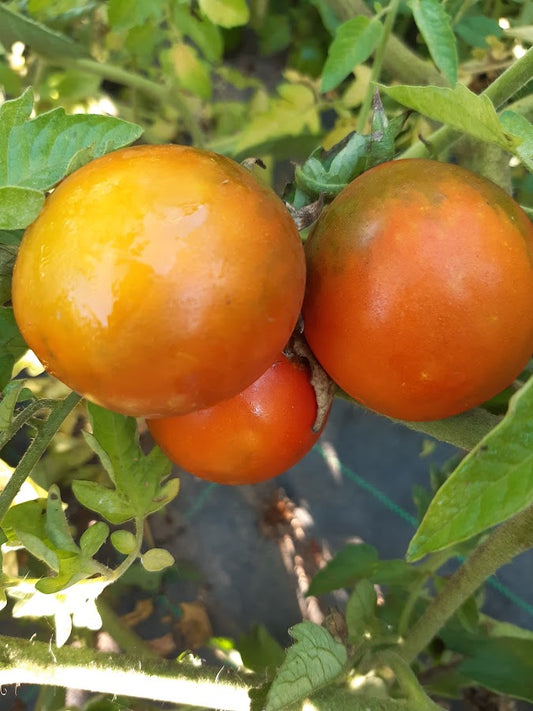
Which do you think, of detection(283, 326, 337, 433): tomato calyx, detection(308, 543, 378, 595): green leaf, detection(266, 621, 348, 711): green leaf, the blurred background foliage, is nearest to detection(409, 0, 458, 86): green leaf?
the blurred background foliage

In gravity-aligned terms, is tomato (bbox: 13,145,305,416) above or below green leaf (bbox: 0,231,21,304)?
above

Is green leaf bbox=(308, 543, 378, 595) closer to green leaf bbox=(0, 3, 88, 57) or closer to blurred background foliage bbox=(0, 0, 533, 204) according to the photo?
blurred background foliage bbox=(0, 0, 533, 204)

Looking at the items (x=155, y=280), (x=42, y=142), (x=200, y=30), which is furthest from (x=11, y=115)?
(x=200, y=30)

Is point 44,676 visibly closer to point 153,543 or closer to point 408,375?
point 408,375

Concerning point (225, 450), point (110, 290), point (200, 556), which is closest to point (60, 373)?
point (110, 290)

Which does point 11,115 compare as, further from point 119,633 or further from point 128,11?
point 119,633
